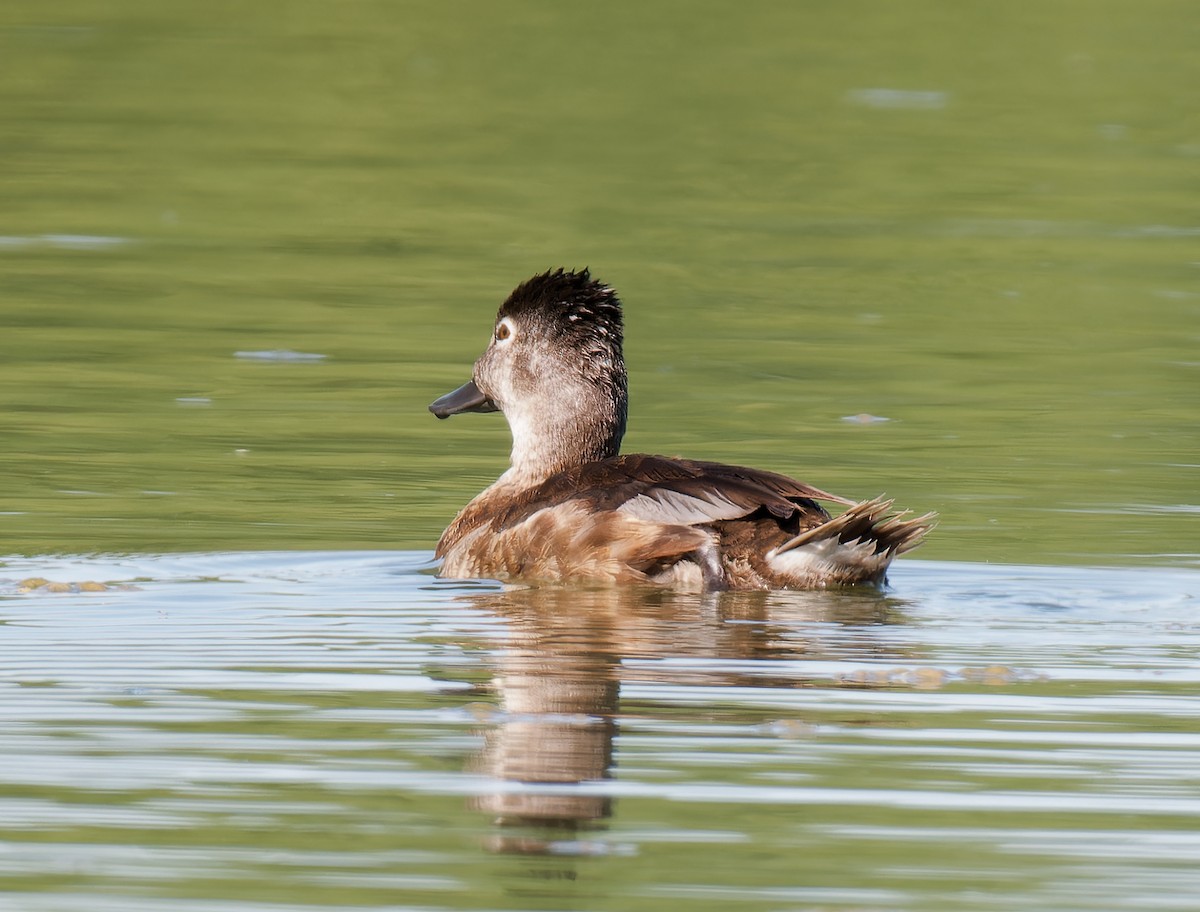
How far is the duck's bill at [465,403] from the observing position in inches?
426

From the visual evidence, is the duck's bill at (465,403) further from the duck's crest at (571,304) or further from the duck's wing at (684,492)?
the duck's wing at (684,492)

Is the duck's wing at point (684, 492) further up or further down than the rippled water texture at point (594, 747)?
further up

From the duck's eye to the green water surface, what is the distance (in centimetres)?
86

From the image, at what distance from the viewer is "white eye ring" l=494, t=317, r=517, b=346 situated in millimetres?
10500

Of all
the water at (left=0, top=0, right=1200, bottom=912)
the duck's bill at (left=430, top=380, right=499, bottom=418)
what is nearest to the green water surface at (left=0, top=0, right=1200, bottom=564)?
the water at (left=0, top=0, right=1200, bottom=912)

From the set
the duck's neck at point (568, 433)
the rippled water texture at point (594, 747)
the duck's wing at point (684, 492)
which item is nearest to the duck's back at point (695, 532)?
the duck's wing at point (684, 492)

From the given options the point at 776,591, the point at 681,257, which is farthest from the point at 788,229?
the point at 776,591

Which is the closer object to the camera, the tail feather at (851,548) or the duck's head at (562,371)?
the tail feather at (851,548)

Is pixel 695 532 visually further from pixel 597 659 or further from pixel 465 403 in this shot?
pixel 465 403

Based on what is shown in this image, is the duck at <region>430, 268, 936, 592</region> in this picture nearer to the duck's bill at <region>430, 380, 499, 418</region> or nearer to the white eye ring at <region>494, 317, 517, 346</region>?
the white eye ring at <region>494, 317, 517, 346</region>

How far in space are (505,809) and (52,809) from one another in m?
1.05

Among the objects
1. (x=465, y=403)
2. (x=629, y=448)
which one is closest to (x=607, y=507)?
(x=465, y=403)

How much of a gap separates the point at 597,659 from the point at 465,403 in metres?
3.27

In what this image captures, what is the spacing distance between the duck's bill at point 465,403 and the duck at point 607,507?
0.31 m
